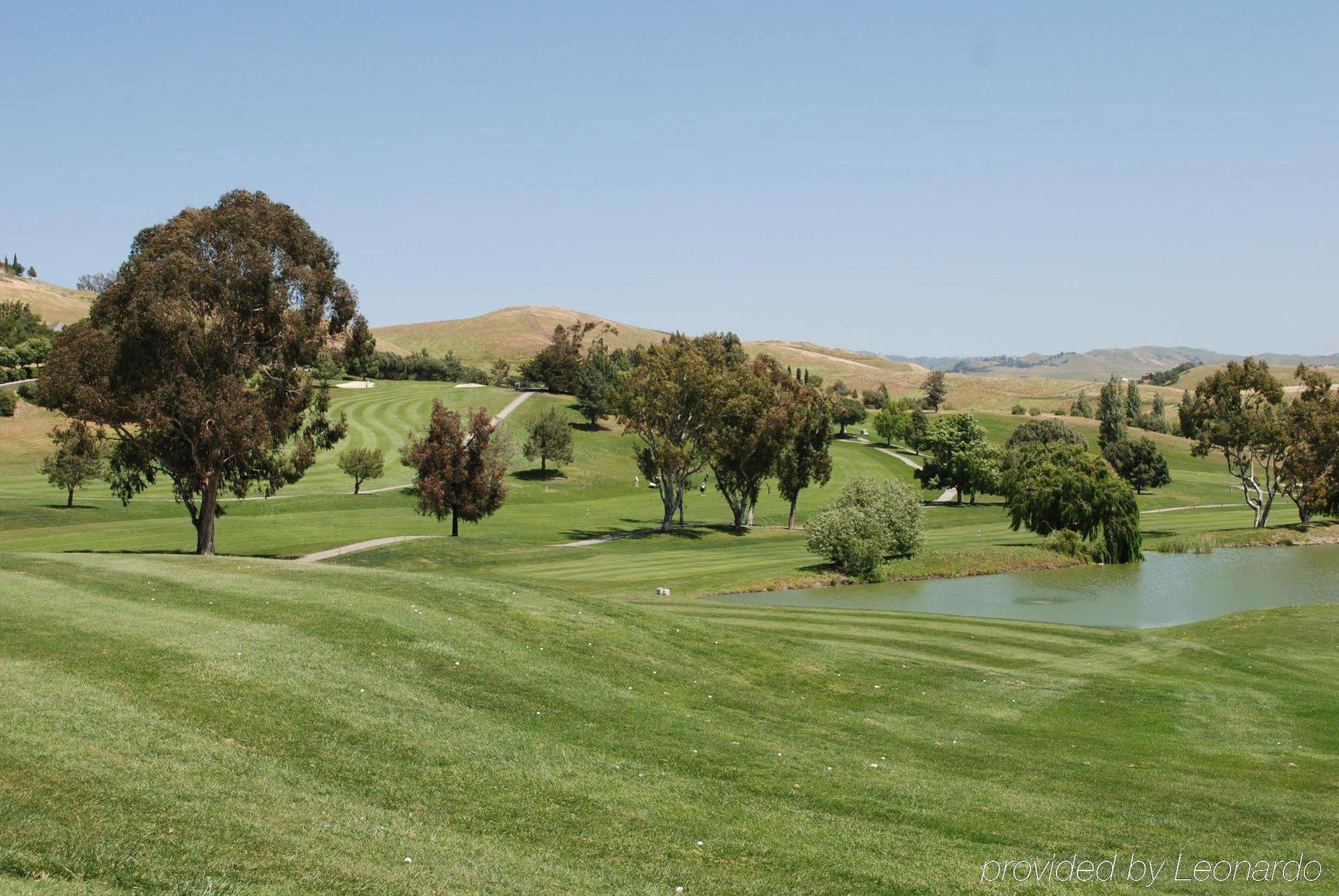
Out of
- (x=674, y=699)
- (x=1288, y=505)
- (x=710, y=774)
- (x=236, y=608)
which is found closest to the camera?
(x=710, y=774)

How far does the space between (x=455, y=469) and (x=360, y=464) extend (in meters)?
32.1

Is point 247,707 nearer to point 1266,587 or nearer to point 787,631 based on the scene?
point 787,631

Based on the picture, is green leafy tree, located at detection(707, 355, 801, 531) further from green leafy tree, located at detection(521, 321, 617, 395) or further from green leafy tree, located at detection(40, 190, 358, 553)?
green leafy tree, located at detection(521, 321, 617, 395)

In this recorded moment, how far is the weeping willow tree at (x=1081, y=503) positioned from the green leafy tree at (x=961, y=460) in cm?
2991

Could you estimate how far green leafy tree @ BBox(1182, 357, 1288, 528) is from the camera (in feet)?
245

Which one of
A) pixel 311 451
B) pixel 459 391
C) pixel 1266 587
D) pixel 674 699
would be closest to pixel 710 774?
pixel 674 699

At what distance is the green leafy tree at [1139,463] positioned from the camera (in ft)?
342

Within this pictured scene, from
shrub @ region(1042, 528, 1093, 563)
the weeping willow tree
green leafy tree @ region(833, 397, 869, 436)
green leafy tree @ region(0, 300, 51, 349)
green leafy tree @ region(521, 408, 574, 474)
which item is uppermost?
green leafy tree @ region(0, 300, 51, 349)

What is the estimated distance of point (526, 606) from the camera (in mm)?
24781

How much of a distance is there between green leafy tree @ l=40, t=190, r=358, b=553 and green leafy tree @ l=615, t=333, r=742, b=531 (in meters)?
32.6

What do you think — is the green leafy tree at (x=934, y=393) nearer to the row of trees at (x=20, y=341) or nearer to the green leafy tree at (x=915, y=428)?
the green leafy tree at (x=915, y=428)

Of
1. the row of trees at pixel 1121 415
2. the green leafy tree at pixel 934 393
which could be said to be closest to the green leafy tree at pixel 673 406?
the row of trees at pixel 1121 415

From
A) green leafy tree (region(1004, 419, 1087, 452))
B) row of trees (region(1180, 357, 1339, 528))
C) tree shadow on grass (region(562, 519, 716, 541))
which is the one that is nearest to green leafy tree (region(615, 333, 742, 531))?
tree shadow on grass (region(562, 519, 716, 541))

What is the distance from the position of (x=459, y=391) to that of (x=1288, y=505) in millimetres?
98387
